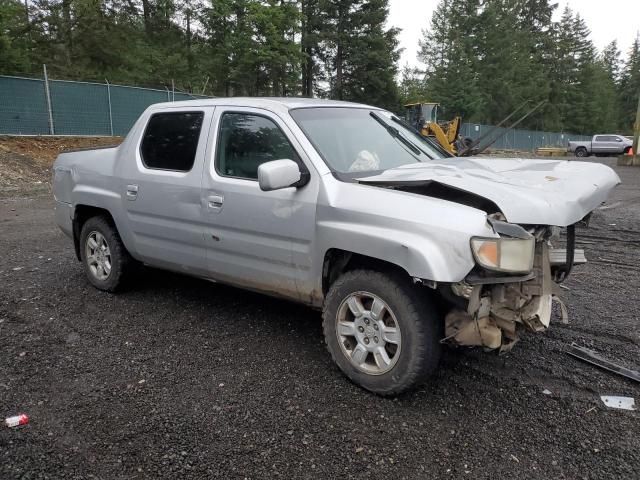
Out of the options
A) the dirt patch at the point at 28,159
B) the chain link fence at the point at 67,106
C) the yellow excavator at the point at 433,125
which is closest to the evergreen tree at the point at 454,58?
the yellow excavator at the point at 433,125

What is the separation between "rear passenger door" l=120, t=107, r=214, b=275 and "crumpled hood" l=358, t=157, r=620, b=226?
1560mm

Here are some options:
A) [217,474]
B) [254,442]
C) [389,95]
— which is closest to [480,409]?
[254,442]

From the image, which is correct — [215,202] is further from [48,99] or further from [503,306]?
[48,99]

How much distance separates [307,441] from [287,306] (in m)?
2.05

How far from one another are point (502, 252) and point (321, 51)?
4173 cm

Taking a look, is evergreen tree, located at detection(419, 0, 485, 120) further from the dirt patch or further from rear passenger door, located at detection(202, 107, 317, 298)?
rear passenger door, located at detection(202, 107, 317, 298)

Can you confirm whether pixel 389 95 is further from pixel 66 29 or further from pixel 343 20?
pixel 66 29

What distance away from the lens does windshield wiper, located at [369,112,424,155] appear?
4.20 meters

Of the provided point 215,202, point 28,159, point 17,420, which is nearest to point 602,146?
point 28,159

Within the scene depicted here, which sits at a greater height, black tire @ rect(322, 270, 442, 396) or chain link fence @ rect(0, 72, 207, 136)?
chain link fence @ rect(0, 72, 207, 136)

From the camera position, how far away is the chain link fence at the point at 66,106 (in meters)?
16.6

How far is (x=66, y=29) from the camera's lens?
27281mm

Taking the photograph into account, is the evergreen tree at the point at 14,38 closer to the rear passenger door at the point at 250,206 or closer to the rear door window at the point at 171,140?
the rear door window at the point at 171,140

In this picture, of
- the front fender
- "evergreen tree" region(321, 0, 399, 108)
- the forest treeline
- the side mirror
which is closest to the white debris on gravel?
the front fender
